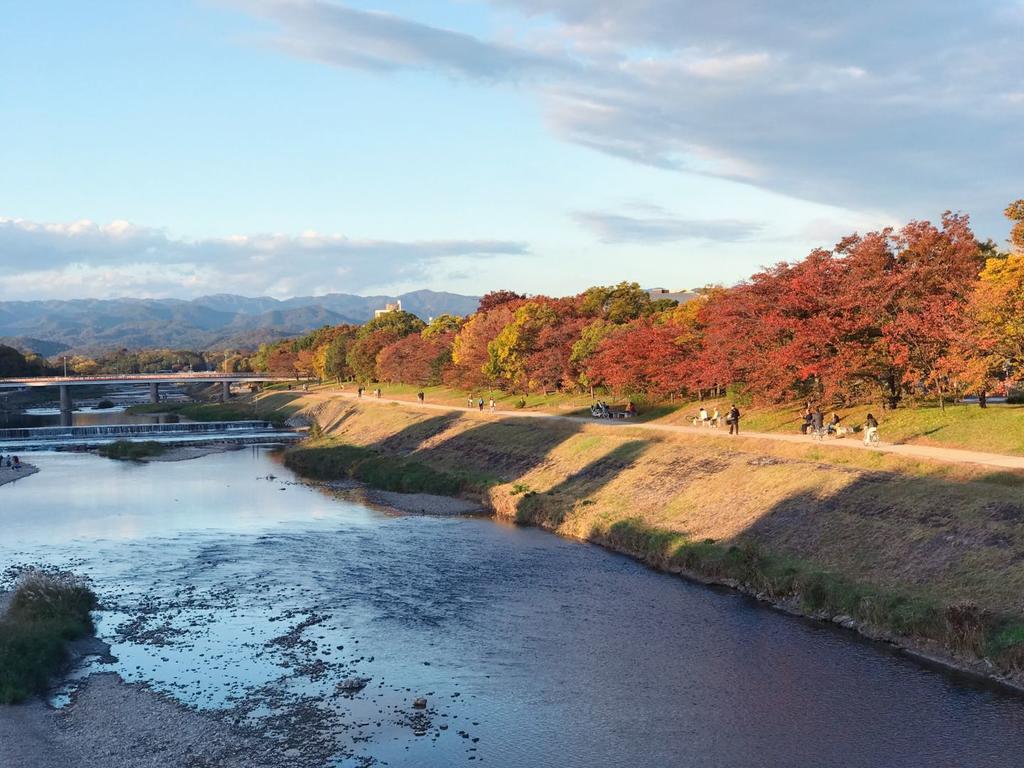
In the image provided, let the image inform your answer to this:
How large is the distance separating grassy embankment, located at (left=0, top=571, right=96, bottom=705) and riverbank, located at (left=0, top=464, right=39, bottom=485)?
37.4 metres

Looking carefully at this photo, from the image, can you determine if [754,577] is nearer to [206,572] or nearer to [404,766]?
[404,766]

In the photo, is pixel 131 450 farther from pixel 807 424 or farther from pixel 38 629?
pixel 807 424

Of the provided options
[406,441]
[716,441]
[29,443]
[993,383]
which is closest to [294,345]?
[29,443]

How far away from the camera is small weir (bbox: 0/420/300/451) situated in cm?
8769

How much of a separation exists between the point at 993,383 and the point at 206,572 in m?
35.2

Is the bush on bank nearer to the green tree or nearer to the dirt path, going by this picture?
the dirt path

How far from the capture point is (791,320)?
47.7 meters

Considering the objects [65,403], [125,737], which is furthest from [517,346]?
[65,403]

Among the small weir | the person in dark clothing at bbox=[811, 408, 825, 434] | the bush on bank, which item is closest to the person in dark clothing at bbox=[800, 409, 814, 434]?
the person in dark clothing at bbox=[811, 408, 825, 434]

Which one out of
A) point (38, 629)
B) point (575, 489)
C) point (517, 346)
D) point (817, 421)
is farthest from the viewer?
point (517, 346)

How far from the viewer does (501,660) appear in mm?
25062

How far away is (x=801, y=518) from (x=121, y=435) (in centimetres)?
7902

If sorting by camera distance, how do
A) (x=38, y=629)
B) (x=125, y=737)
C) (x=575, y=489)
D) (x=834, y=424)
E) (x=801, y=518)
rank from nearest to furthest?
(x=125, y=737), (x=38, y=629), (x=801, y=518), (x=834, y=424), (x=575, y=489)

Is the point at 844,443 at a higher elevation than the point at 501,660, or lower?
higher
